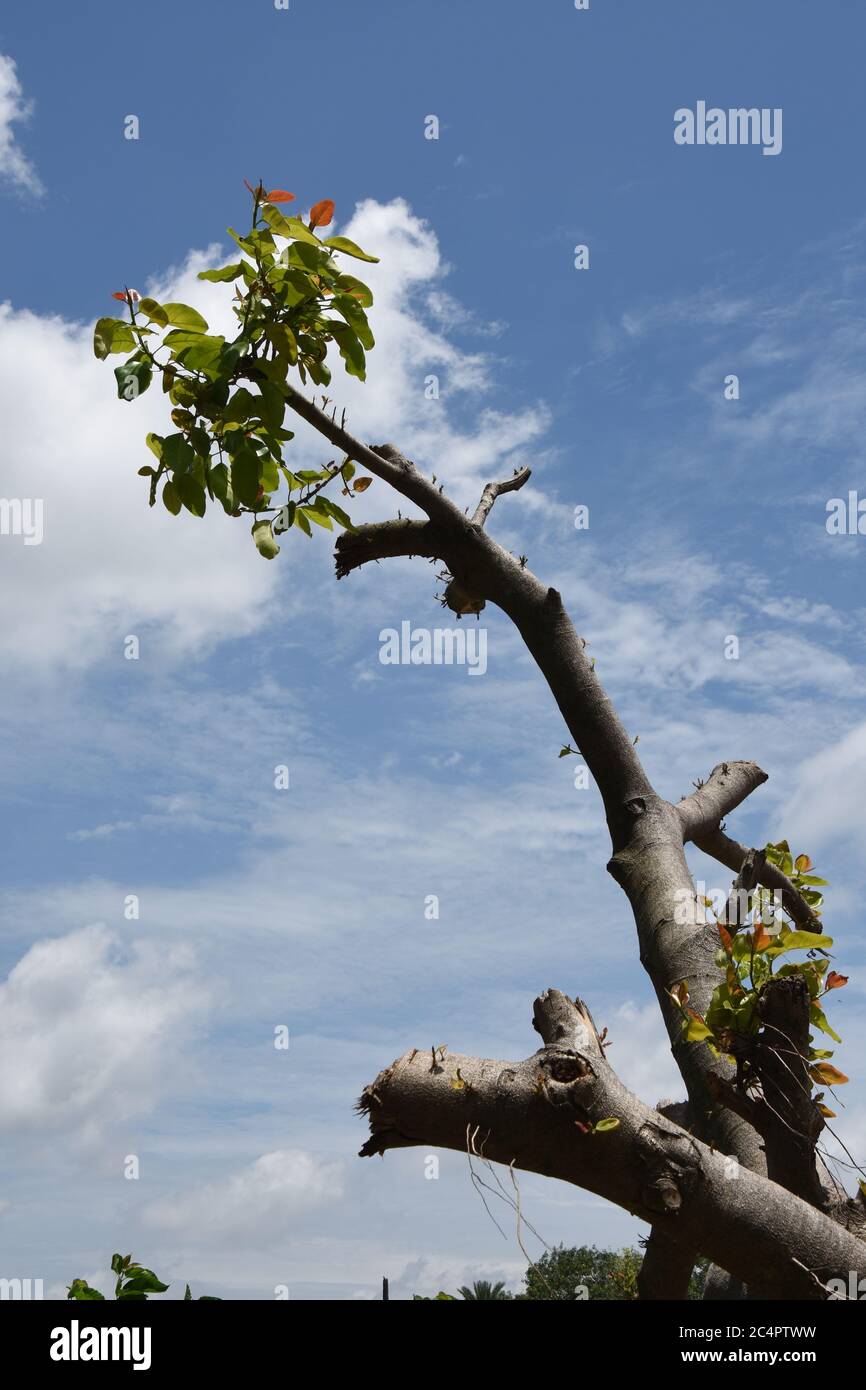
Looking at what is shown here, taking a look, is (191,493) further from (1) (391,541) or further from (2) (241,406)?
(1) (391,541)

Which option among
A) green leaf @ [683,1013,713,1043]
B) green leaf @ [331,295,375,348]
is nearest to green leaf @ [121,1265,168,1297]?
green leaf @ [683,1013,713,1043]

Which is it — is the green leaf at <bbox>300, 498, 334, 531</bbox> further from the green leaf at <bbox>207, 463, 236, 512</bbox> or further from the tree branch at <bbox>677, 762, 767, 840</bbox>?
the tree branch at <bbox>677, 762, 767, 840</bbox>

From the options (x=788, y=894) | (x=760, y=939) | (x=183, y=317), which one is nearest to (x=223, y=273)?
(x=183, y=317)

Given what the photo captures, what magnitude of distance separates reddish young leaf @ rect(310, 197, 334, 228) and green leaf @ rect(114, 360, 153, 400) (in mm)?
610

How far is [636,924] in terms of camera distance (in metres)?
3.84

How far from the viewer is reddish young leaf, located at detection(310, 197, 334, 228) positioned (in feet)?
9.76

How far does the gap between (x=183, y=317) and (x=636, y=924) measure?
2.47 m

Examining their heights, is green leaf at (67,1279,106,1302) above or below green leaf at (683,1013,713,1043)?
below

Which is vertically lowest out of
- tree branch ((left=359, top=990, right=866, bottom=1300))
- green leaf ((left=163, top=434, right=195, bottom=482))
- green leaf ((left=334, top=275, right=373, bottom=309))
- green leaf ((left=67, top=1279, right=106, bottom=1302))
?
green leaf ((left=67, top=1279, right=106, bottom=1302))

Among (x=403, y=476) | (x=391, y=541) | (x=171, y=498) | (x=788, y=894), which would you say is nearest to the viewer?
(x=171, y=498)

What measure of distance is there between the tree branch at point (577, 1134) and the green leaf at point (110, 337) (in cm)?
201

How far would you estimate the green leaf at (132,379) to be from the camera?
113 inches
